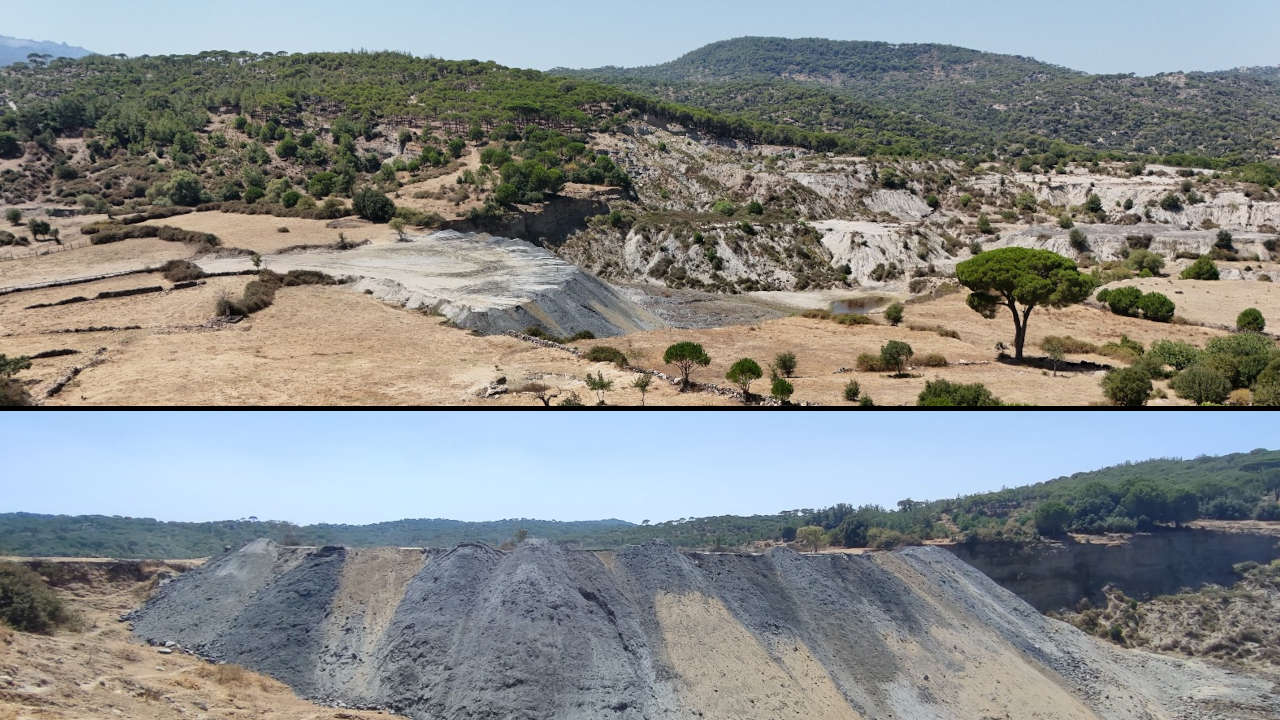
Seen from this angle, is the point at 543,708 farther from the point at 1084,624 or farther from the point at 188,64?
the point at 188,64

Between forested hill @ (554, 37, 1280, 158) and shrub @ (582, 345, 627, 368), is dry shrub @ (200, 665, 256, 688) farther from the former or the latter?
forested hill @ (554, 37, 1280, 158)

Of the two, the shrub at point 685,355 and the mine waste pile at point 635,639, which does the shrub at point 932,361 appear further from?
the shrub at point 685,355

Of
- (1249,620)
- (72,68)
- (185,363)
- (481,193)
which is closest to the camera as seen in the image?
(185,363)

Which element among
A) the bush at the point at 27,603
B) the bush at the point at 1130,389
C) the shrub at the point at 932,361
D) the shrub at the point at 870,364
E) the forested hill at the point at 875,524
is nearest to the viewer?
the bush at the point at 27,603

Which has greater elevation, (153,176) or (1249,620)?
(153,176)

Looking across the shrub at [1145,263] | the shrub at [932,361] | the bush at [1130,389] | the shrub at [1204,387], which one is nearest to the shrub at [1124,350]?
the shrub at [1204,387]

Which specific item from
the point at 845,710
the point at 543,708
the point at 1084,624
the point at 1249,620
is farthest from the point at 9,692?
the point at 1249,620
